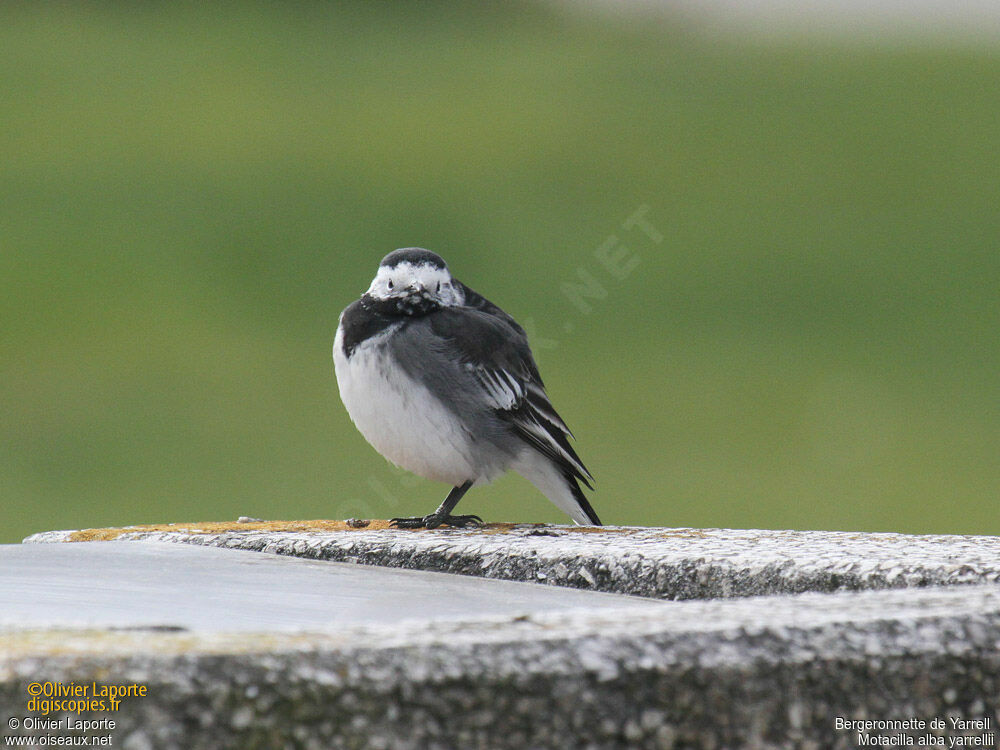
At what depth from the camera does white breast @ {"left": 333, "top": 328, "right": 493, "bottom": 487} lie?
4383mm

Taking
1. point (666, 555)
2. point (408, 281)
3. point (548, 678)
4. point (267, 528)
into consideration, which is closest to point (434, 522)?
point (267, 528)

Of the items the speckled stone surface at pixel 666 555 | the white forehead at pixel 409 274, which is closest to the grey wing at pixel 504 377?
the white forehead at pixel 409 274

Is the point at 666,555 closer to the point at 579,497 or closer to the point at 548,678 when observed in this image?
the point at 548,678

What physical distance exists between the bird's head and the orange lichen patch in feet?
2.60

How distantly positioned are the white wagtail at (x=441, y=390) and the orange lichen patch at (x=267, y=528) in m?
0.19

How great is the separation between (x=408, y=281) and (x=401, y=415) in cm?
50

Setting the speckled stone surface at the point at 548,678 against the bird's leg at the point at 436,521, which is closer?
the speckled stone surface at the point at 548,678

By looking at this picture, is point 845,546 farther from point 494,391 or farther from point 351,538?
point 494,391

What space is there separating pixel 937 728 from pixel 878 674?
12 cm

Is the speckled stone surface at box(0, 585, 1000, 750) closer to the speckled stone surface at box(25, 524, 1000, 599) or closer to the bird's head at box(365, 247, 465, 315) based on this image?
the speckled stone surface at box(25, 524, 1000, 599)

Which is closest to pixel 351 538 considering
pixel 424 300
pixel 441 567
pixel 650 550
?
pixel 441 567

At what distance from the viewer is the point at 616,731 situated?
5.08ft

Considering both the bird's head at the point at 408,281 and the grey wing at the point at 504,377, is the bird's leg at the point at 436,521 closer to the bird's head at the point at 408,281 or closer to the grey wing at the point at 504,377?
the grey wing at the point at 504,377

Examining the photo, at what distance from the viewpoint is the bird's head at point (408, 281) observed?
177 inches
